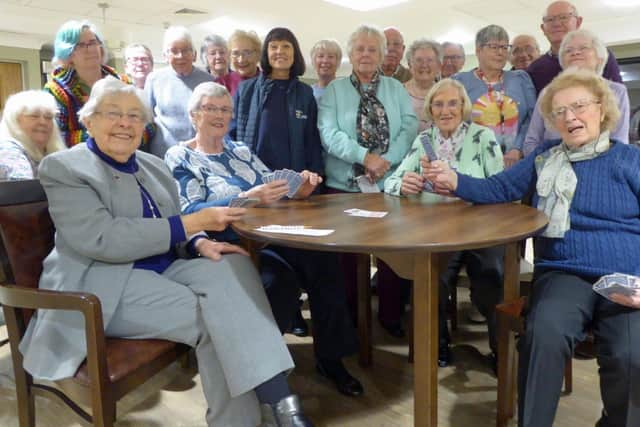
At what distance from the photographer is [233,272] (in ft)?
5.30

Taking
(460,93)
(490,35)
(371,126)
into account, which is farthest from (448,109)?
(490,35)

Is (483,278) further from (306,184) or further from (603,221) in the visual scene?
(306,184)

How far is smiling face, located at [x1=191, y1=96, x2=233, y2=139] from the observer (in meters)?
2.13

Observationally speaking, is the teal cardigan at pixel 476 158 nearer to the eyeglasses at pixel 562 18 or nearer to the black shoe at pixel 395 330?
the black shoe at pixel 395 330

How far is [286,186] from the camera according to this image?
201 centimetres

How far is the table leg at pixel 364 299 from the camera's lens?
227 cm

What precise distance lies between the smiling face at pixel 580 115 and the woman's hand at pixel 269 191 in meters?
1.02

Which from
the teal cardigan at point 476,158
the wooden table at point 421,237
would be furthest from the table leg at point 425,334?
the teal cardigan at point 476,158

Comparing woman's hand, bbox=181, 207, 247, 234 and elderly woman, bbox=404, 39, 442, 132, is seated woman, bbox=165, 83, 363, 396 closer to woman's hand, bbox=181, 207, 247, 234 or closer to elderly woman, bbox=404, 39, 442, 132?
woman's hand, bbox=181, 207, 247, 234

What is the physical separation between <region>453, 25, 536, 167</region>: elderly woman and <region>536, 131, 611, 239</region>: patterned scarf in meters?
0.91

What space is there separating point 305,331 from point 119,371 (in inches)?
59.1

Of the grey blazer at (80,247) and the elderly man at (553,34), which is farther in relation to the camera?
the elderly man at (553,34)

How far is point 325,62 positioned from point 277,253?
1.48 m

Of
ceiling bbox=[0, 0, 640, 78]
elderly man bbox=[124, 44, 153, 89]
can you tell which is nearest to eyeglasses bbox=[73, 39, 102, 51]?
elderly man bbox=[124, 44, 153, 89]
